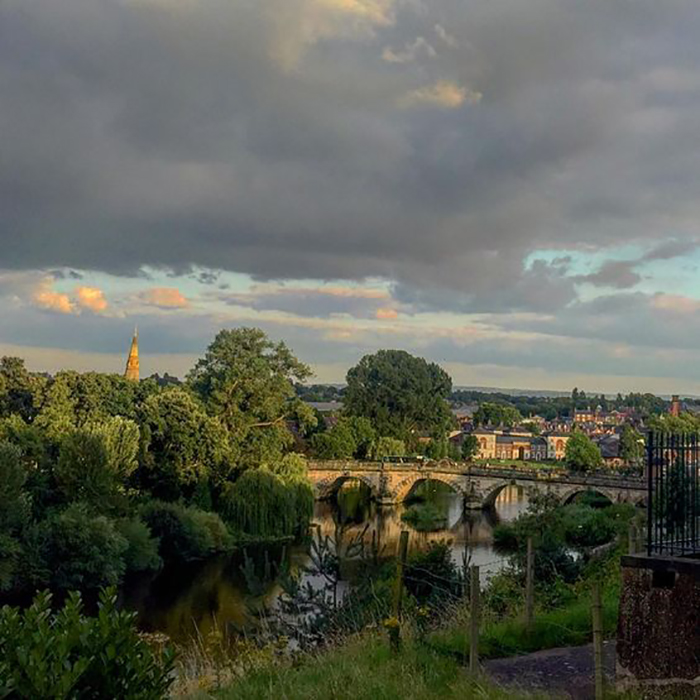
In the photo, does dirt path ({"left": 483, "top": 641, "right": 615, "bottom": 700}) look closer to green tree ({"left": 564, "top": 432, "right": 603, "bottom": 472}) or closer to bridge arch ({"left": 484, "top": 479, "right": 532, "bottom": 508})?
bridge arch ({"left": 484, "top": 479, "right": 532, "bottom": 508})

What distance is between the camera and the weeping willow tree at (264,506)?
3784 centimetres

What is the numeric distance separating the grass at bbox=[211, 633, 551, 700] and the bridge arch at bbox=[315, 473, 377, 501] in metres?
46.6

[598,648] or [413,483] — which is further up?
[598,648]

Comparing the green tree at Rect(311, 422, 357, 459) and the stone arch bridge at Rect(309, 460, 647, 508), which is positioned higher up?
the green tree at Rect(311, 422, 357, 459)

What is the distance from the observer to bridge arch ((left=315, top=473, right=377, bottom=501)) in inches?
2181

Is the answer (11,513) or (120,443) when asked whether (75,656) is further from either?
(120,443)

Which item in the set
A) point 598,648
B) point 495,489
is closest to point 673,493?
point 598,648

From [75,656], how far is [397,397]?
245ft

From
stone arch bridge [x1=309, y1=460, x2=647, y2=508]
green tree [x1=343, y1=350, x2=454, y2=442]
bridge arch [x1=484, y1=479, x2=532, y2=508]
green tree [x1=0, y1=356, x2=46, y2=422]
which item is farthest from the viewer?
green tree [x1=343, y1=350, x2=454, y2=442]

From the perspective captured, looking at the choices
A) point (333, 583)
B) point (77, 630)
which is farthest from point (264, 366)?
point (77, 630)

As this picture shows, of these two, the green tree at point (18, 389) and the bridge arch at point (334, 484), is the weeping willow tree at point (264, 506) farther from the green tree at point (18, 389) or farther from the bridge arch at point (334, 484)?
the bridge arch at point (334, 484)

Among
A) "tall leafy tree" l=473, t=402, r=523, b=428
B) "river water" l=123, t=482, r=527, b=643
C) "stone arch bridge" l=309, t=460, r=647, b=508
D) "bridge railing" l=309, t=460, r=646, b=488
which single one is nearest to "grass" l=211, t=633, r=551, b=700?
"river water" l=123, t=482, r=527, b=643

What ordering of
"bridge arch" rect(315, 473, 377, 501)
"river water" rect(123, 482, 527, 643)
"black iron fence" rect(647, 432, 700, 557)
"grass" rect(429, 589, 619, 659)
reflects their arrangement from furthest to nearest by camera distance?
"bridge arch" rect(315, 473, 377, 501)
"river water" rect(123, 482, 527, 643)
"grass" rect(429, 589, 619, 659)
"black iron fence" rect(647, 432, 700, 557)

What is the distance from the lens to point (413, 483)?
58656 millimetres
